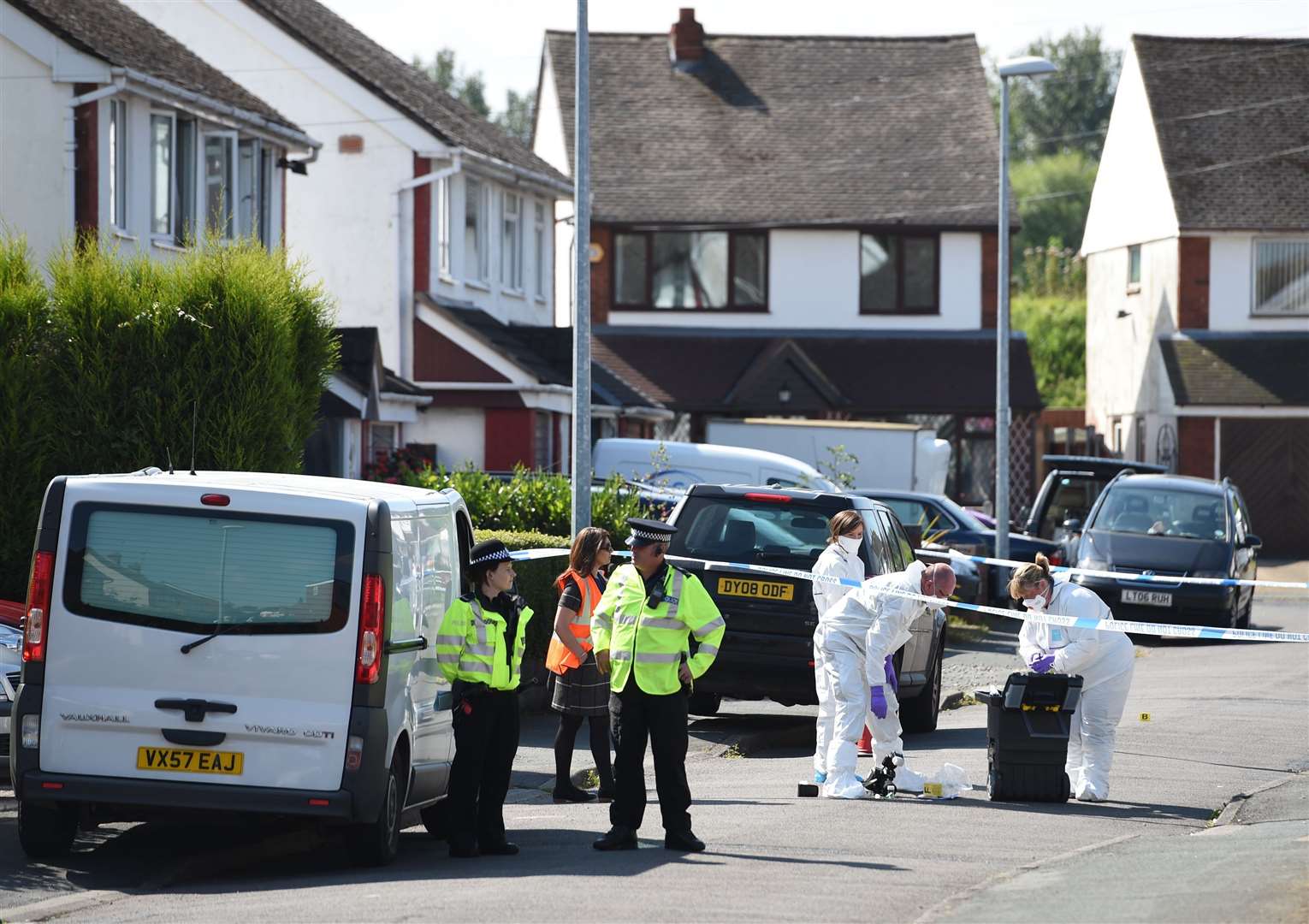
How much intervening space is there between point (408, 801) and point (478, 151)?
23.9 m

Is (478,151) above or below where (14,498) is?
above

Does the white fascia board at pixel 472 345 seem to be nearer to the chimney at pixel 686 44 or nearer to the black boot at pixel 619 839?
the chimney at pixel 686 44

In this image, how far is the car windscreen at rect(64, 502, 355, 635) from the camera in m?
9.64

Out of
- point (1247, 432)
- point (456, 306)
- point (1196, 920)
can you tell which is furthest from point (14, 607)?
point (1247, 432)

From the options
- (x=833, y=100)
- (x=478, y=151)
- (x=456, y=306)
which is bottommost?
(x=456, y=306)

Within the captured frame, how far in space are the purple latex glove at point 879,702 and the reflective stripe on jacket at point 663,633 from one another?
1957 millimetres

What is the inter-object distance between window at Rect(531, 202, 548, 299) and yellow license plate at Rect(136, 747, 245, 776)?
28.4 m

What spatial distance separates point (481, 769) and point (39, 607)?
7.34ft

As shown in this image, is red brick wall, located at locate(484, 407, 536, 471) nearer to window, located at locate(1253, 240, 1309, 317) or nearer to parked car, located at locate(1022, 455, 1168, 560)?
parked car, located at locate(1022, 455, 1168, 560)

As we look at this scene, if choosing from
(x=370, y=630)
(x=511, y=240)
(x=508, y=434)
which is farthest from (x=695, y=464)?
(x=370, y=630)

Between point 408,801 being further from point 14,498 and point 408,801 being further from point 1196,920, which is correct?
point 14,498

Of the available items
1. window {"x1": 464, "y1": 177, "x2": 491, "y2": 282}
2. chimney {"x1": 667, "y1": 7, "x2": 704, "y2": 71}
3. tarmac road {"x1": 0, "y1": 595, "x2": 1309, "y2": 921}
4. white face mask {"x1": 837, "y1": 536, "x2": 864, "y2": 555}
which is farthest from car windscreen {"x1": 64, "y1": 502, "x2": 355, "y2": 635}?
chimney {"x1": 667, "y1": 7, "x2": 704, "y2": 71}

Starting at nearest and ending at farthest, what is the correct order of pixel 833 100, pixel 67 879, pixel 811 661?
pixel 67 879 → pixel 811 661 → pixel 833 100

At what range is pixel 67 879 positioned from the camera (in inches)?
381
